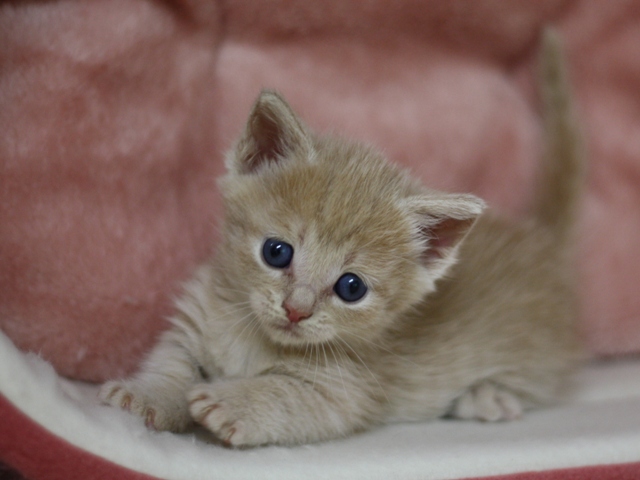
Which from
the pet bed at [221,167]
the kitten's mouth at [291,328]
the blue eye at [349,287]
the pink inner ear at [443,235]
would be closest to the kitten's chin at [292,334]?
the kitten's mouth at [291,328]

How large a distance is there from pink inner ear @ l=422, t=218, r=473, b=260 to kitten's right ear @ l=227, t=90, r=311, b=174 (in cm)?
34

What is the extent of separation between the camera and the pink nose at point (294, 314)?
1340 mm

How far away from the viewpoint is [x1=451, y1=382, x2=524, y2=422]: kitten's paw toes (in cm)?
168

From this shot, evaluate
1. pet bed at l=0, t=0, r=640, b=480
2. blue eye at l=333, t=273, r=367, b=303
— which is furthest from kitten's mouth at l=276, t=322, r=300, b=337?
pet bed at l=0, t=0, r=640, b=480

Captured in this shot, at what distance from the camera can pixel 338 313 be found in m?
1.39

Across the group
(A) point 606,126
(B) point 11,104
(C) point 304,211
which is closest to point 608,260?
(A) point 606,126

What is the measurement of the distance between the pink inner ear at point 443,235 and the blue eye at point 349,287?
0.20m

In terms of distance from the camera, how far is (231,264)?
1.52 metres

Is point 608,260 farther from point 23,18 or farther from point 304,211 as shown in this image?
point 23,18

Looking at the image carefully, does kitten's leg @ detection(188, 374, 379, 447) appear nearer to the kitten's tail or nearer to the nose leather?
the nose leather

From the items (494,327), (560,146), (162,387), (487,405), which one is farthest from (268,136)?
(560,146)

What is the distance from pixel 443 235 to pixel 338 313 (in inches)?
12.1

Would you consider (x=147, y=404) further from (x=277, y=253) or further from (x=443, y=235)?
(x=443, y=235)

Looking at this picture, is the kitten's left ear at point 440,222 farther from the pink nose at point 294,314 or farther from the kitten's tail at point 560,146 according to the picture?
the kitten's tail at point 560,146
